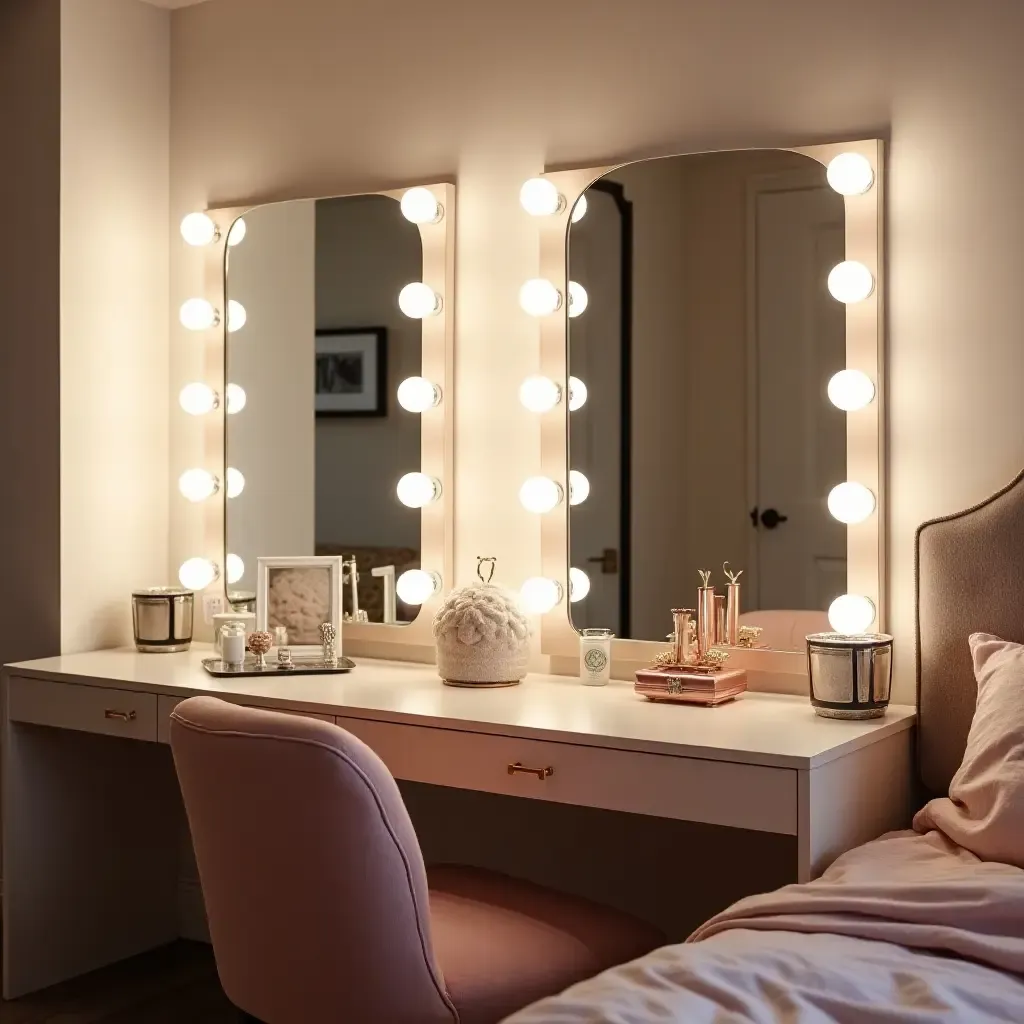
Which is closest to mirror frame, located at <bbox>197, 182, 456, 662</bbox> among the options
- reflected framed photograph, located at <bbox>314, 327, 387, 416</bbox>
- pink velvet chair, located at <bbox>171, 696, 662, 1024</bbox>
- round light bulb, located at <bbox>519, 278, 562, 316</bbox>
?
reflected framed photograph, located at <bbox>314, 327, 387, 416</bbox>

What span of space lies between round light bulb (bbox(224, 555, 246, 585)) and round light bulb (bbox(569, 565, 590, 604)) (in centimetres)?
88

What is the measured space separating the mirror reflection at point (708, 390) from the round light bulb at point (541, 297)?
0.04 meters

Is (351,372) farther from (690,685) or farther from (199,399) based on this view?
(690,685)

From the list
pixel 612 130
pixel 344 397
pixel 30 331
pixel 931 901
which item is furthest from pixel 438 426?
pixel 931 901

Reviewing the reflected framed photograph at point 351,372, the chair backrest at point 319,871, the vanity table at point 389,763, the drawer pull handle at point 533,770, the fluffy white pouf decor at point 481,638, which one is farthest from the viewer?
the reflected framed photograph at point 351,372

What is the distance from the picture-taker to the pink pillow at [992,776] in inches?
76.8

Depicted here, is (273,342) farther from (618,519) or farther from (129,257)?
(618,519)

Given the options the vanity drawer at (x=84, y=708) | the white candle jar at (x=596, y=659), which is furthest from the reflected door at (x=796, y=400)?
the vanity drawer at (x=84, y=708)

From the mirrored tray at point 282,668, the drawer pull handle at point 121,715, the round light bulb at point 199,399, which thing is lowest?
the drawer pull handle at point 121,715

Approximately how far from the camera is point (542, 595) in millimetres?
2803

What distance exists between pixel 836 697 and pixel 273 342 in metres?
1.59

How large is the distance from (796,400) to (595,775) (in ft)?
2.72

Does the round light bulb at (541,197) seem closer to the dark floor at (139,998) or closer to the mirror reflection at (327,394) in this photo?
the mirror reflection at (327,394)

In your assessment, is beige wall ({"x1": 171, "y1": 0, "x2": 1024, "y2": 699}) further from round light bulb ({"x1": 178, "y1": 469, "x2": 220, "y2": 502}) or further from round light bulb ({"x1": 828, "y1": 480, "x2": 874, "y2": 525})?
round light bulb ({"x1": 178, "y1": 469, "x2": 220, "y2": 502})
